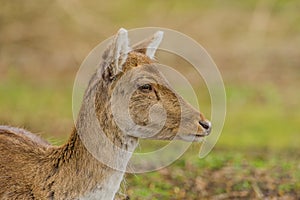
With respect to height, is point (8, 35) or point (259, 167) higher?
point (8, 35)

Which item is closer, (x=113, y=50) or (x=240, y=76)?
(x=113, y=50)

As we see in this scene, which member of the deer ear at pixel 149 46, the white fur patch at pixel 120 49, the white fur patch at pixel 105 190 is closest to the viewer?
the white fur patch at pixel 120 49

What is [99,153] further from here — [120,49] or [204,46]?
[204,46]

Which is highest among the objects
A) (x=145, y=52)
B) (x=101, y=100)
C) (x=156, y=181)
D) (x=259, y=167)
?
(x=259, y=167)

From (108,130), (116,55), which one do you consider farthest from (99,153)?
(116,55)

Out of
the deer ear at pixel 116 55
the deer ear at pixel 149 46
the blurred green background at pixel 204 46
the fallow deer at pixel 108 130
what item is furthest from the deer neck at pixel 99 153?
the blurred green background at pixel 204 46

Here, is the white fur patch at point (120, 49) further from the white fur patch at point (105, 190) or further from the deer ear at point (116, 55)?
the white fur patch at point (105, 190)

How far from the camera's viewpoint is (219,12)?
2372 centimetres

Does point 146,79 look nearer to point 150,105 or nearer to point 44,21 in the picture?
point 150,105

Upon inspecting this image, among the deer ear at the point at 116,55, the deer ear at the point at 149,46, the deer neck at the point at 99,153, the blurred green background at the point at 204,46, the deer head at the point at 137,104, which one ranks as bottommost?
the deer neck at the point at 99,153

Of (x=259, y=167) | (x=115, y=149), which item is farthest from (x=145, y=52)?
(x=259, y=167)

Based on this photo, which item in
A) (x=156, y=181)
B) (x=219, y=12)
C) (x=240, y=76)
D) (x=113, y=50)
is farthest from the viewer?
(x=219, y=12)

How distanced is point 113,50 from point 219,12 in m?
17.9

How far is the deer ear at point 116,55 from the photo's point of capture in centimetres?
606
